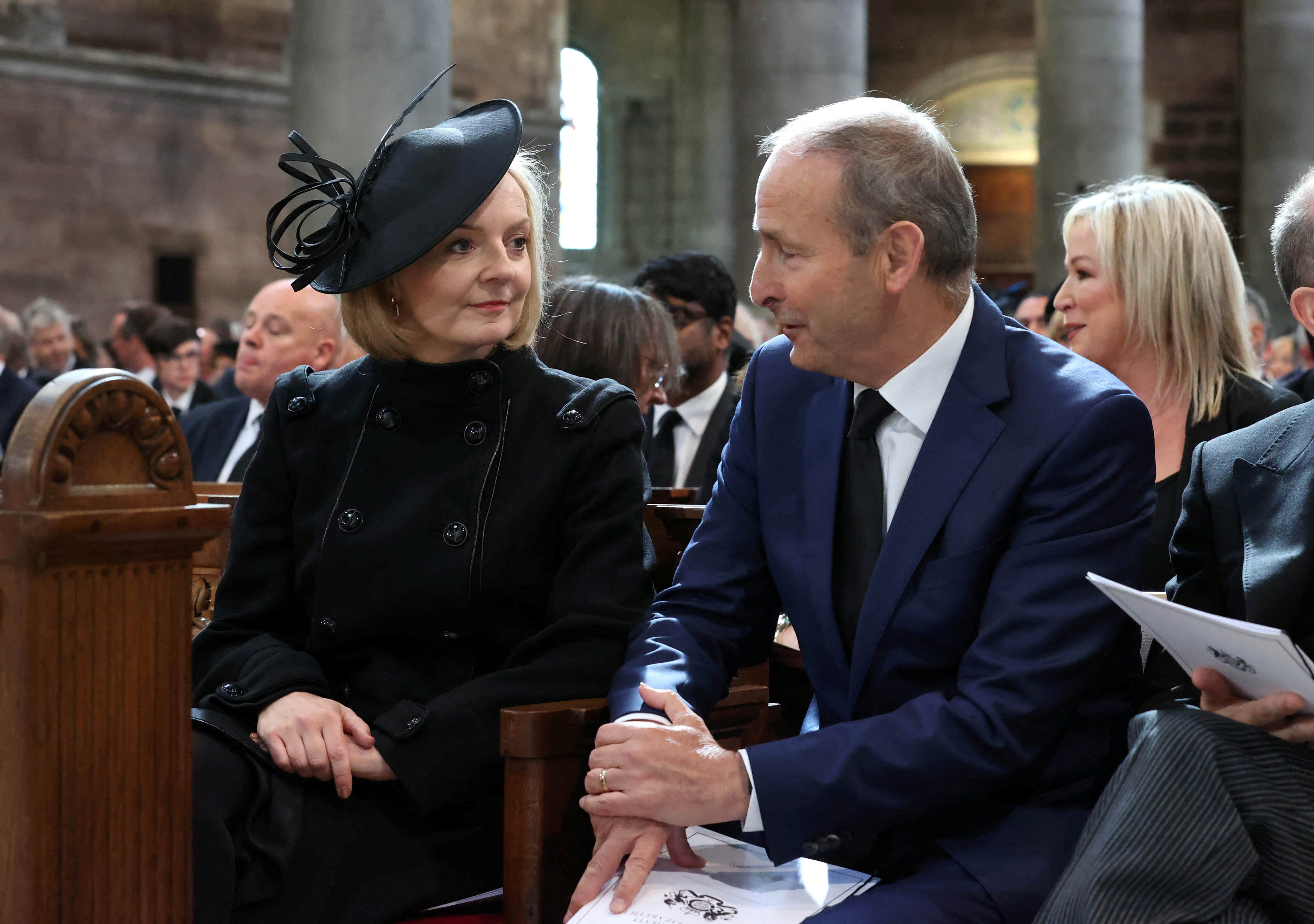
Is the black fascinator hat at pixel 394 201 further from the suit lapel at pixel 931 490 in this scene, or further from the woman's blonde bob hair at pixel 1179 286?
the woman's blonde bob hair at pixel 1179 286

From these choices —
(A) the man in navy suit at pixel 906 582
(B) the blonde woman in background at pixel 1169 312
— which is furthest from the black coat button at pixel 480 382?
(B) the blonde woman in background at pixel 1169 312

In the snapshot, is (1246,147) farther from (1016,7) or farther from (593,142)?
(593,142)

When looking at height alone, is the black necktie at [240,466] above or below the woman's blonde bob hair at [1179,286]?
below

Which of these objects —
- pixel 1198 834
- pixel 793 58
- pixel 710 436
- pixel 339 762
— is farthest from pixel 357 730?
pixel 793 58

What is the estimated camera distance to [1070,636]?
2027 mm

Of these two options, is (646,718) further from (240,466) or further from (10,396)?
(10,396)

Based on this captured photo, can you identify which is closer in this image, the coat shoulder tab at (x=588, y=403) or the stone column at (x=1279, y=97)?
the coat shoulder tab at (x=588, y=403)

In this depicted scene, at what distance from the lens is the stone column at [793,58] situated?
35.6 feet

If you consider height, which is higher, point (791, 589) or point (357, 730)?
point (791, 589)

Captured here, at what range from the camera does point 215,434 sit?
5738 mm

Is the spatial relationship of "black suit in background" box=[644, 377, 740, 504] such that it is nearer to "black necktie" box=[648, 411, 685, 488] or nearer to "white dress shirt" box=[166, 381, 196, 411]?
"black necktie" box=[648, 411, 685, 488]

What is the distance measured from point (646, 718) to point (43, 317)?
9418 mm

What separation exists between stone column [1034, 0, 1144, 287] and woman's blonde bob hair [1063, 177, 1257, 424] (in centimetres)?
1012

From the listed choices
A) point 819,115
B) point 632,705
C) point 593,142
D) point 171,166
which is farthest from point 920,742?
point 593,142
